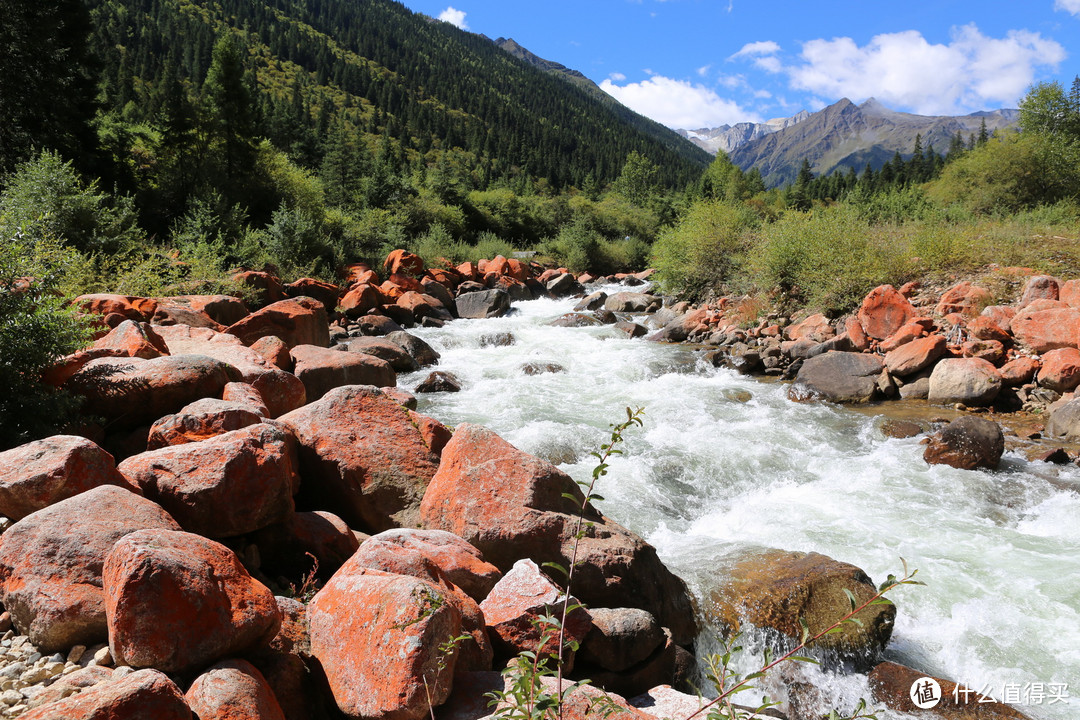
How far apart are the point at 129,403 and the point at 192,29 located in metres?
102

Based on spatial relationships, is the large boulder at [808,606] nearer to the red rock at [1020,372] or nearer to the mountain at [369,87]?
the red rock at [1020,372]

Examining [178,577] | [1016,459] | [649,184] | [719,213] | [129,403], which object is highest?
[649,184]

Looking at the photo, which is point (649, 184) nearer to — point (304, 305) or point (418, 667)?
A: point (304, 305)

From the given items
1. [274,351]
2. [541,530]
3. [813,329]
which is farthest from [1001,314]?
[274,351]

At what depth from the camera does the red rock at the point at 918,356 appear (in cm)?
1054

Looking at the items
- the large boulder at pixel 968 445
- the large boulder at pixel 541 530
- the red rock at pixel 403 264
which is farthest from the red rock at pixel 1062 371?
the red rock at pixel 403 264

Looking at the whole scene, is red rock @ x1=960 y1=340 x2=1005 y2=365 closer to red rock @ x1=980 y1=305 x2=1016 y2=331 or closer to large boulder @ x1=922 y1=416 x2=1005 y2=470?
red rock @ x1=980 y1=305 x2=1016 y2=331

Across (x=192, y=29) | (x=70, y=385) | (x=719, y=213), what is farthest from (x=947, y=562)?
(x=192, y=29)

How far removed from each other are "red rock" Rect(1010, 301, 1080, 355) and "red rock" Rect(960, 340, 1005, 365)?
43 centimetres

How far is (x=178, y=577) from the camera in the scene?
8.25 ft

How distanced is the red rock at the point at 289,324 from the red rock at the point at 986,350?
1271 cm

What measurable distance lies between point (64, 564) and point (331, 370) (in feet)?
19.5

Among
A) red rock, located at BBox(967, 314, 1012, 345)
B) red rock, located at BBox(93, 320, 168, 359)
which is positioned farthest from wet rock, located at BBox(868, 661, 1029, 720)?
red rock, located at BBox(967, 314, 1012, 345)

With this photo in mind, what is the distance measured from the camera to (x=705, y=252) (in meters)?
20.4
